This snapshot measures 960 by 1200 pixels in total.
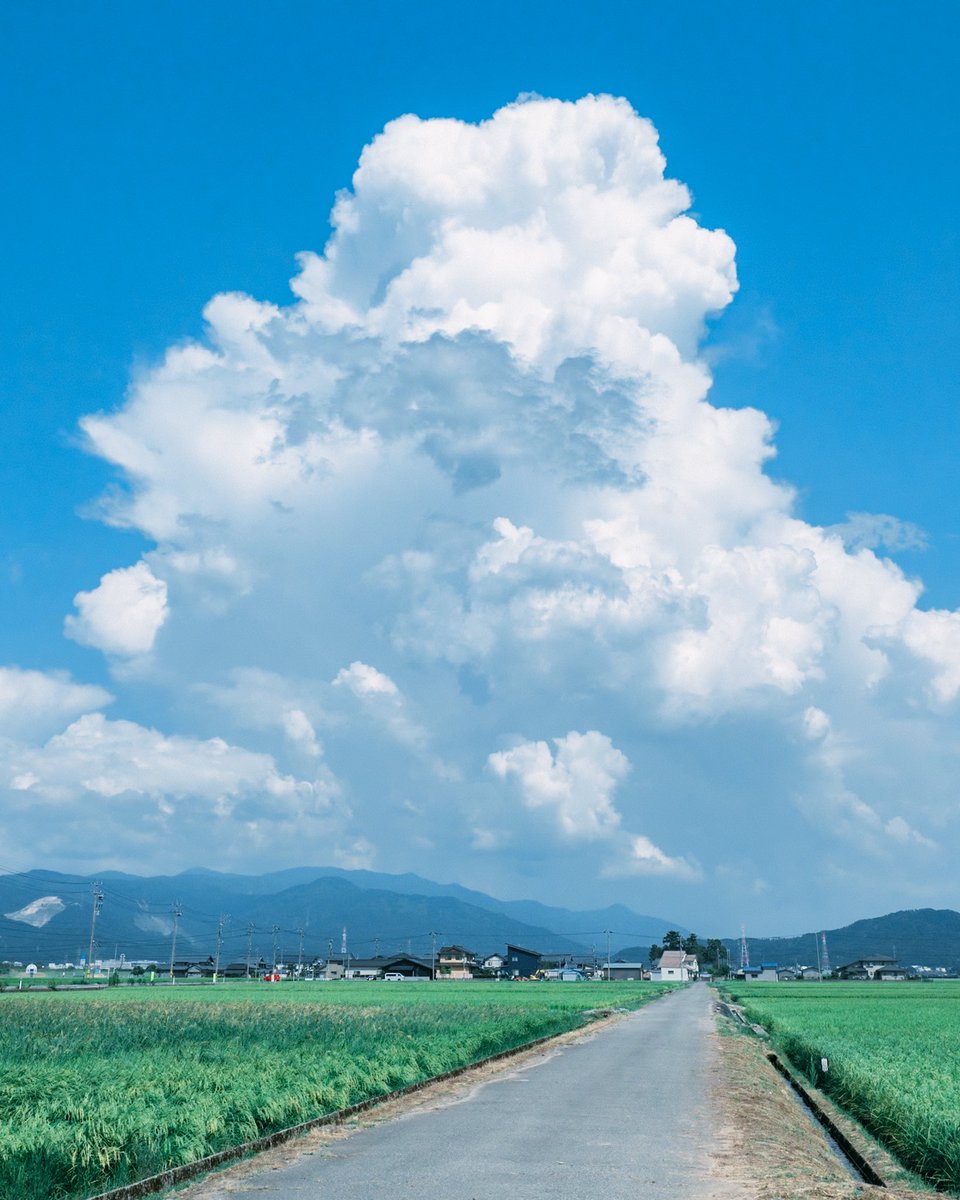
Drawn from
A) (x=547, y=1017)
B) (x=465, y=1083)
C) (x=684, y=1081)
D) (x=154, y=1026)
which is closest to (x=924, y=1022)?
(x=547, y=1017)

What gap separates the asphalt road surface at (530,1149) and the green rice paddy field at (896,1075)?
131 inches

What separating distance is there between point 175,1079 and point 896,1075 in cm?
1639

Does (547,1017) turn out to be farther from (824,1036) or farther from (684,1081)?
(684,1081)

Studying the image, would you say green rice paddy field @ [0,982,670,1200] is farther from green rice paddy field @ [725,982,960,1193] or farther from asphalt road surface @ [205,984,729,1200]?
green rice paddy field @ [725,982,960,1193]

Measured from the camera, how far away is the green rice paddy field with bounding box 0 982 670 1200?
13320 millimetres

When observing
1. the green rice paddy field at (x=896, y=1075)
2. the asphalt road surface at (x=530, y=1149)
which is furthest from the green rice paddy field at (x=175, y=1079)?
the green rice paddy field at (x=896, y=1075)

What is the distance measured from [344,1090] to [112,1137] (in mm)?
6862

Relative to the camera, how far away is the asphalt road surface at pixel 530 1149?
13.0 metres

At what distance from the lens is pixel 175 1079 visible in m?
19.8

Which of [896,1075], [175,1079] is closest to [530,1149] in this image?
[175,1079]

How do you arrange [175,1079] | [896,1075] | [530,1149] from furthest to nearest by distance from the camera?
[896,1075] → [175,1079] → [530,1149]

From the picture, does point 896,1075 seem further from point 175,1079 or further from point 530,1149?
point 175,1079

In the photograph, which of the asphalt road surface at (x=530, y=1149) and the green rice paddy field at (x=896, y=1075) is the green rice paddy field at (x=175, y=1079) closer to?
the asphalt road surface at (x=530, y=1149)

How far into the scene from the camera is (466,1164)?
1444 centimetres
